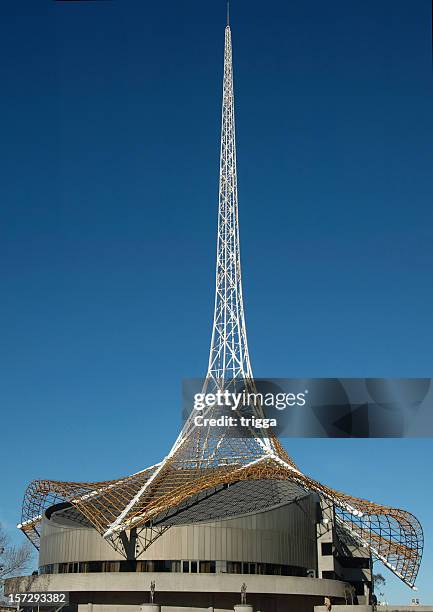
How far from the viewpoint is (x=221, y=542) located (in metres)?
81.4

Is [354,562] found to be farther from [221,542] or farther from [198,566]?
[198,566]

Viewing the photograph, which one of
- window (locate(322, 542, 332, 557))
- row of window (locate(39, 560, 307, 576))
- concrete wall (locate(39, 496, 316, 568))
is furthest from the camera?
window (locate(322, 542, 332, 557))

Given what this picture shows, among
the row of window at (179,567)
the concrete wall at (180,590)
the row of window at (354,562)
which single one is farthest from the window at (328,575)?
the row of window at (179,567)

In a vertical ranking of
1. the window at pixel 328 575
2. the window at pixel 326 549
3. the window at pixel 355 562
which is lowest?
the window at pixel 328 575

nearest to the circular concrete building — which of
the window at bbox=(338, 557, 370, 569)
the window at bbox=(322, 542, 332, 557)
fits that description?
the window at bbox=(322, 542, 332, 557)

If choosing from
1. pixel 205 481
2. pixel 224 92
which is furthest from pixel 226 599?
pixel 224 92

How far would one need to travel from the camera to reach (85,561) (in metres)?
82.9

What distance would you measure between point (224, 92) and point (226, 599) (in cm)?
6337

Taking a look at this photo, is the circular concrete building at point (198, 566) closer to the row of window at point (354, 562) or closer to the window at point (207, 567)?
the window at point (207, 567)

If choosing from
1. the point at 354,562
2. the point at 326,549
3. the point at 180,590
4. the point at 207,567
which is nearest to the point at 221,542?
the point at 207,567

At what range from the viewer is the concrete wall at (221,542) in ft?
265

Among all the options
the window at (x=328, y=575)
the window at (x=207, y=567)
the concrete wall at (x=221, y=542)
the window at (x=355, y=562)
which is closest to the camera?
the window at (x=207, y=567)

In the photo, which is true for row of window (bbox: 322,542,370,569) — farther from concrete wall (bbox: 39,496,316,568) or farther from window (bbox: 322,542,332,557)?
concrete wall (bbox: 39,496,316,568)

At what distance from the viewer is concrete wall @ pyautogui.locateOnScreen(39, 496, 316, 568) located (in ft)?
265
